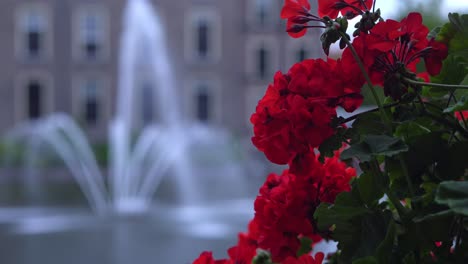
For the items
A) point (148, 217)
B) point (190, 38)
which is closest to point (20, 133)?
point (190, 38)

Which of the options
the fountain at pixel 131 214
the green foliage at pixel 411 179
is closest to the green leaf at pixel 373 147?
the green foliage at pixel 411 179

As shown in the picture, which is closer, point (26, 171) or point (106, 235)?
point (106, 235)

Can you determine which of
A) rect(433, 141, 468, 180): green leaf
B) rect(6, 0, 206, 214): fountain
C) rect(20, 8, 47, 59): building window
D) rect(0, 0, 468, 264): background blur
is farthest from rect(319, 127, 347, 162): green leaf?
rect(20, 8, 47, 59): building window

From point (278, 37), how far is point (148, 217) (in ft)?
37.6

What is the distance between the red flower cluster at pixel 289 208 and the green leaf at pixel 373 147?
0.26ft

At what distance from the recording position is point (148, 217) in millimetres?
6941

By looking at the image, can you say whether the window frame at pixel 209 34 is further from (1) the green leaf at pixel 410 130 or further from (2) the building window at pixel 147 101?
(1) the green leaf at pixel 410 130

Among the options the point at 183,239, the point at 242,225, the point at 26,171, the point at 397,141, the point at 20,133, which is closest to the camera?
the point at 397,141

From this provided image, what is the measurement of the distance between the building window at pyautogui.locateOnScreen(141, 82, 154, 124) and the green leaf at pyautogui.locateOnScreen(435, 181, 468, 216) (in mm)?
17125

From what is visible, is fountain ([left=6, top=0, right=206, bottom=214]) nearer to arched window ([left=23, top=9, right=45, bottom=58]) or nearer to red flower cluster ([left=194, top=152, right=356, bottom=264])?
arched window ([left=23, top=9, right=45, bottom=58])

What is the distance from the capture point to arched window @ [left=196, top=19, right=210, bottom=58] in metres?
17.6

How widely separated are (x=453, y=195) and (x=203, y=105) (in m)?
17.2

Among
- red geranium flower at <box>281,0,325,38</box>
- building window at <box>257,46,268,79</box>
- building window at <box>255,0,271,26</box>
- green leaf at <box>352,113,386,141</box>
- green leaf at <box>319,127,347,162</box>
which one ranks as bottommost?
building window at <box>257,46,268,79</box>

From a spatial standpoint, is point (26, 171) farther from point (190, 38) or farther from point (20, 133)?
point (190, 38)
